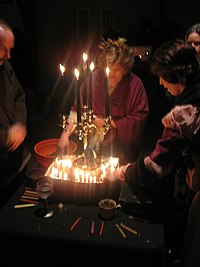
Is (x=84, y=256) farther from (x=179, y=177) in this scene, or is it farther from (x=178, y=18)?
(x=178, y=18)

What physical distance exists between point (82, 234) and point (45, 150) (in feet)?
3.75

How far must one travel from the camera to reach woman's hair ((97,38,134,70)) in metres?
3.13

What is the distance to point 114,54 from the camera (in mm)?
3125

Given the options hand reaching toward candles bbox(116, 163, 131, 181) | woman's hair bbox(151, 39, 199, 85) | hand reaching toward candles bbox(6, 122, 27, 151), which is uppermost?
woman's hair bbox(151, 39, 199, 85)

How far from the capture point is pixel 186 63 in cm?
226

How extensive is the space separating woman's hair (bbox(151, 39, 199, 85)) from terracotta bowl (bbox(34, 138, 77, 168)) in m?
1.26

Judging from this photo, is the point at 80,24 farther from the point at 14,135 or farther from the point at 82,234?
the point at 82,234

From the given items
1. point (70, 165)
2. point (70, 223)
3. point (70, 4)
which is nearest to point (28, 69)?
point (70, 4)

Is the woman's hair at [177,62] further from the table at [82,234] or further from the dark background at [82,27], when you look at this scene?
the dark background at [82,27]

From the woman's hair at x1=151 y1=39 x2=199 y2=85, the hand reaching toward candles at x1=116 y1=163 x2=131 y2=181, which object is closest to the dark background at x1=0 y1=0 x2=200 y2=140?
the hand reaching toward candles at x1=116 y1=163 x2=131 y2=181

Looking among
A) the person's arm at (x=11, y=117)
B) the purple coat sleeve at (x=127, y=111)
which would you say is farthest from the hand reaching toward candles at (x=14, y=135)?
the purple coat sleeve at (x=127, y=111)

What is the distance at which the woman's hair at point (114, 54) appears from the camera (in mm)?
3129

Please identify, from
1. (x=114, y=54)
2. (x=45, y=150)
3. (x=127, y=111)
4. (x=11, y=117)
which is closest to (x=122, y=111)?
(x=127, y=111)

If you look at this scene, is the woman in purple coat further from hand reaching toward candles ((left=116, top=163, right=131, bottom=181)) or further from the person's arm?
hand reaching toward candles ((left=116, top=163, right=131, bottom=181))
